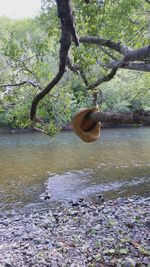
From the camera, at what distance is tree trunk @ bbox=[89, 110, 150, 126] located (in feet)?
11.6

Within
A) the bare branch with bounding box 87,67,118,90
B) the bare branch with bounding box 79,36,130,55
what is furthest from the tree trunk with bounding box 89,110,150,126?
the bare branch with bounding box 87,67,118,90

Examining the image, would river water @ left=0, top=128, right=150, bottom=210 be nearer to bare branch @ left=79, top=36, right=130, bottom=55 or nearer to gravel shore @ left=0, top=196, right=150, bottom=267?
gravel shore @ left=0, top=196, right=150, bottom=267

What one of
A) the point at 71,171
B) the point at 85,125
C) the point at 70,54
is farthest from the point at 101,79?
the point at 71,171

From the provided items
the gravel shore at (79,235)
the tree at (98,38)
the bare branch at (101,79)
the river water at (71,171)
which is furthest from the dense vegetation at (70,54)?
the river water at (71,171)

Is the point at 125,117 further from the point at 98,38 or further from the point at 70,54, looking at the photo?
the point at 70,54

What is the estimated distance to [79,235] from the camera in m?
7.78

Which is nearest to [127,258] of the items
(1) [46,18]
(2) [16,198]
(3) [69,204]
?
(3) [69,204]

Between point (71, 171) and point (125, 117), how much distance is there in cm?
1301

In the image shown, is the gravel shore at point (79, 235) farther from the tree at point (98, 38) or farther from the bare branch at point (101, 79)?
the bare branch at point (101, 79)

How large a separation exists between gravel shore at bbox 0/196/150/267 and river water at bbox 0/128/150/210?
146cm

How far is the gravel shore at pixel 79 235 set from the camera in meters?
6.27

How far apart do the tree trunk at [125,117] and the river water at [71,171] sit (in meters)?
8.49

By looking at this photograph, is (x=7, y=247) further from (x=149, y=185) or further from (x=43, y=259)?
(x=149, y=185)

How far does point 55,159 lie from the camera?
19.7m
